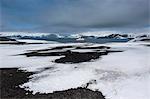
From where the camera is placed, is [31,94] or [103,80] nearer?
[31,94]

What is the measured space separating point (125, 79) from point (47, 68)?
6.19m

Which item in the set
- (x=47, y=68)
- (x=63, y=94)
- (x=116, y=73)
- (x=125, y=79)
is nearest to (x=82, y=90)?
(x=63, y=94)

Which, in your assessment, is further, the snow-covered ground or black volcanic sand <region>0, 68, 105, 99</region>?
the snow-covered ground

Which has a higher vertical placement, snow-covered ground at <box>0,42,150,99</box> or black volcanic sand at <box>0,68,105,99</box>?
snow-covered ground at <box>0,42,150,99</box>

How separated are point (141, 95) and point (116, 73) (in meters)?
4.43

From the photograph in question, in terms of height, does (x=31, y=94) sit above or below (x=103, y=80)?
below

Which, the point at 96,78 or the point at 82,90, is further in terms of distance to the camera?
the point at 96,78

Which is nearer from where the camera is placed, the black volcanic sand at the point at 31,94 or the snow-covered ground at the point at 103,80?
the black volcanic sand at the point at 31,94

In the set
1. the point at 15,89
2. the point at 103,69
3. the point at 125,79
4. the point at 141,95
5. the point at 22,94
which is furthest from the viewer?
the point at 103,69

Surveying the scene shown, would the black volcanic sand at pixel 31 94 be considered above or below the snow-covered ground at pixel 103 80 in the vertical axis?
below

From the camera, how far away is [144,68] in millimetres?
16109

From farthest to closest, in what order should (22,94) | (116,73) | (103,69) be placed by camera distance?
(103,69)
(116,73)
(22,94)

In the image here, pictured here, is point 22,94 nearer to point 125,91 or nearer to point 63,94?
point 63,94

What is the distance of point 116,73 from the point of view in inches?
578
